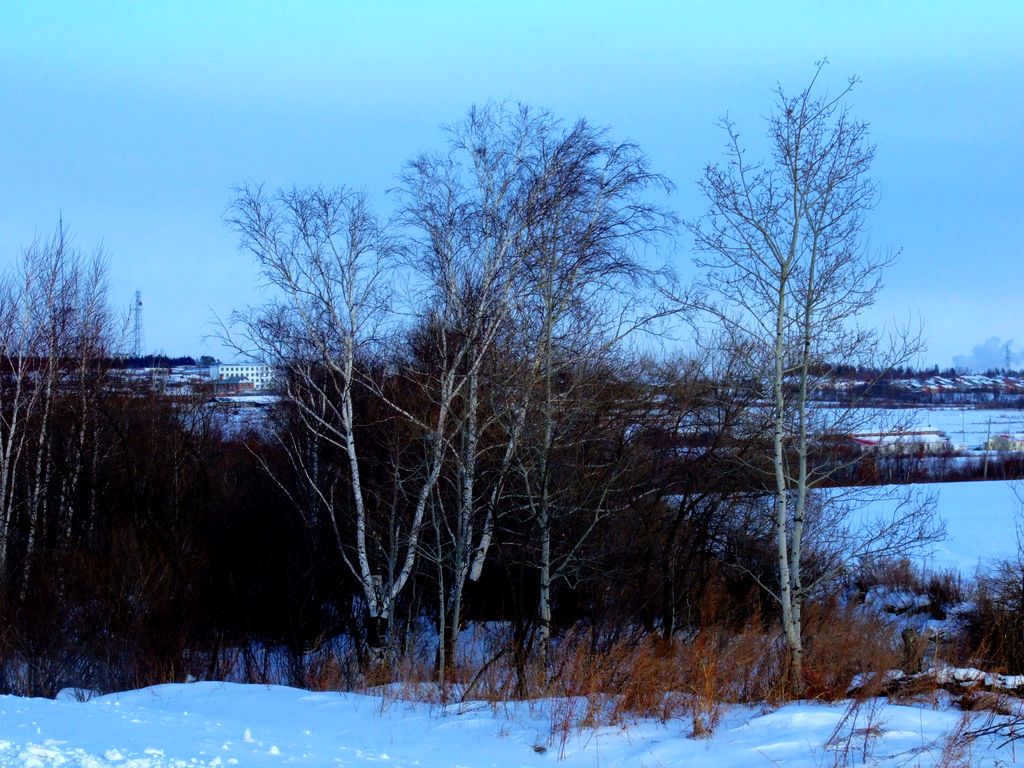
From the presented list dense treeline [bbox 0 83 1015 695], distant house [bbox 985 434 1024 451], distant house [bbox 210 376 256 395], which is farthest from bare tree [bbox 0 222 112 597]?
distant house [bbox 985 434 1024 451]

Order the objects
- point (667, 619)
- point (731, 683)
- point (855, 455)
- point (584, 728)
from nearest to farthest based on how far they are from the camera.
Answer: point (584, 728)
point (731, 683)
point (855, 455)
point (667, 619)

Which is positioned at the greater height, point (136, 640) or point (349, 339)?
point (349, 339)

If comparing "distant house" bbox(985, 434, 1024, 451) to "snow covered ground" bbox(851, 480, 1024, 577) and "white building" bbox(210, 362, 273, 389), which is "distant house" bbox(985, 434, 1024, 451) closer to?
"snow covered ground" bbox(851, 480, 1024, 577)

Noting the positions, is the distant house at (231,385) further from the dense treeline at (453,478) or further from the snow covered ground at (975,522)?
the snow covered ground at (975,522)

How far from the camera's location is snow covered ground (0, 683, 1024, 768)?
213 inches

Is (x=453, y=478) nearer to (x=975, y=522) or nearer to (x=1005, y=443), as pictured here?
(x=975, y=522)

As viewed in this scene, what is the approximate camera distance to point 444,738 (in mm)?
7148

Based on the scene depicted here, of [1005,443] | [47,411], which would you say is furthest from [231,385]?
[1005,443]

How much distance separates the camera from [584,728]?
7109 millimetres

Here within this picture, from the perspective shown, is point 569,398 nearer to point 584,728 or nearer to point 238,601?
point 584,728

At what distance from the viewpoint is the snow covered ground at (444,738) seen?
5.41 meters

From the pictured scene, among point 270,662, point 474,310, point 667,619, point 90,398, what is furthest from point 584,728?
point 90,398

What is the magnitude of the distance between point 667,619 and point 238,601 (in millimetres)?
11424

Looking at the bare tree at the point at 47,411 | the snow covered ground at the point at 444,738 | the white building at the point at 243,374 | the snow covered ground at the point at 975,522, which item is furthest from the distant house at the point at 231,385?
the snow covered ground at the point at 444,738
